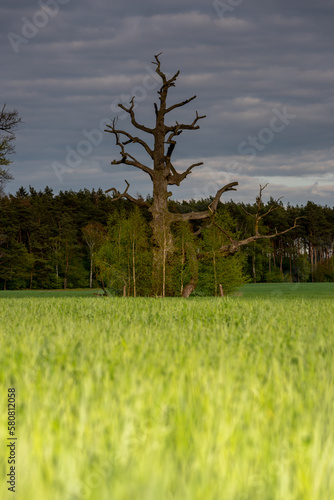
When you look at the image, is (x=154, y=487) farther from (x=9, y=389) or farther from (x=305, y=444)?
(x=9, y=389)

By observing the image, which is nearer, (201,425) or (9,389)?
(201,425)

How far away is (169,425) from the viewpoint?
358cm

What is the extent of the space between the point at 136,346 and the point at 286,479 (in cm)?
427

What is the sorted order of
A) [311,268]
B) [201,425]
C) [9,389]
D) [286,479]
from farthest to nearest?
[311,268], [9,389], [201,425], [286,479]

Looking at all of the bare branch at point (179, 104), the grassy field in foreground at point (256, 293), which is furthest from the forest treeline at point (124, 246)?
the bare branch at point (179, 104)

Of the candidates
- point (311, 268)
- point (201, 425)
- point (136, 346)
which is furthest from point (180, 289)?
point (311, 268)

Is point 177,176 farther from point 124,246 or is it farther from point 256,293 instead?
point 256,293

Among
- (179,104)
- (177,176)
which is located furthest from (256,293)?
(179,104)

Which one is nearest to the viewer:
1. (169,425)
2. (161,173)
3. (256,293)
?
(169,425)

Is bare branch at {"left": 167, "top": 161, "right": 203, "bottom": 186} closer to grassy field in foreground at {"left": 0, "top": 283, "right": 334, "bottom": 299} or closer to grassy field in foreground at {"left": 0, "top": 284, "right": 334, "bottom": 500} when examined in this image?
grassy field in foreground at {"left": 0, "top": 283, "right": 334, "bottom": 299}

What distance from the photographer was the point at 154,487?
98.7 inches

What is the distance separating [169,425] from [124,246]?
3820 centimetres

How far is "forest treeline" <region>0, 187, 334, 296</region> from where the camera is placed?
41469 millimetres

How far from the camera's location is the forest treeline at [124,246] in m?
41.5
